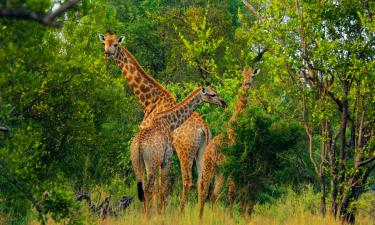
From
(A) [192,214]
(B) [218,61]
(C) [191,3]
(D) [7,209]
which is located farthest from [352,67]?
(C) [191,3]

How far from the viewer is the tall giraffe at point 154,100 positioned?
1845 centimetres

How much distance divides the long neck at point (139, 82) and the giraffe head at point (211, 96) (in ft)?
3.38

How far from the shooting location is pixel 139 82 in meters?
18.6

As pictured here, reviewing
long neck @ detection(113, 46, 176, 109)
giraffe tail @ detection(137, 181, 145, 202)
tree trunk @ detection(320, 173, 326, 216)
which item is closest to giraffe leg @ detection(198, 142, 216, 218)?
long neck @ detection(113, 46, 176, 109)

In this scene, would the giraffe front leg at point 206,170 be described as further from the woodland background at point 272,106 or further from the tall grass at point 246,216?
the woodland background at point 272,106

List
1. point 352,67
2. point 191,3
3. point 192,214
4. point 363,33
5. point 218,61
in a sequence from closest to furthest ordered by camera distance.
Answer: point 352,67, point 363,33, point 192,214, point 218,61, point 191,3

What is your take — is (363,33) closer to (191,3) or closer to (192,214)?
(192,214)

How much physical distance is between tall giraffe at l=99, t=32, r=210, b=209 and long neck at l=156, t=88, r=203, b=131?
880mm

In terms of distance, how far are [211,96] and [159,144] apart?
7.11 ft

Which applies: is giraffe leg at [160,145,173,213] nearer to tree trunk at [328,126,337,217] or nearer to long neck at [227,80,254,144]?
long neck at [227,80,254,144]

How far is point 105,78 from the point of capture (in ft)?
57.3

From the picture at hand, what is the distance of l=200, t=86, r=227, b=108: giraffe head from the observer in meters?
17.8

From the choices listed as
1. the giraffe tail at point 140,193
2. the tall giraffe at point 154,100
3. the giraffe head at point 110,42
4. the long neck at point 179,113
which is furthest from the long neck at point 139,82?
the giraffe tail at point 140,193

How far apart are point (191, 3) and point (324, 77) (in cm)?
2298
